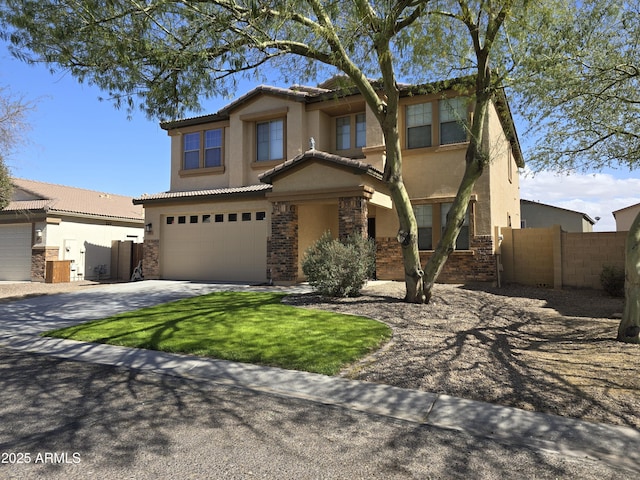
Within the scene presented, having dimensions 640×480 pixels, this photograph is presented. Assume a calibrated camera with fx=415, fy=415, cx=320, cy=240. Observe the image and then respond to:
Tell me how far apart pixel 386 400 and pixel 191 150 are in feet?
56.3

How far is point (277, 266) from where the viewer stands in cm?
1456

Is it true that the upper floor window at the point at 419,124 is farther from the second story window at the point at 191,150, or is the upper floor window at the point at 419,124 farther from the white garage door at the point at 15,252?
the white garage door at the point at 15,252

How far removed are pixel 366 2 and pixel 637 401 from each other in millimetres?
8062

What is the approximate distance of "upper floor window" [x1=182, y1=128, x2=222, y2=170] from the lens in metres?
18.8

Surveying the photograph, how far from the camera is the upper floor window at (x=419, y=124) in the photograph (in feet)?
49.8

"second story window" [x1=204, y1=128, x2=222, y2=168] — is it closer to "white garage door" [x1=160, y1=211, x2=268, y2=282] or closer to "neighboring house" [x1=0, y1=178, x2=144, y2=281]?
"white garage door" [x1=160, y1=211, x2=268, y2=282]

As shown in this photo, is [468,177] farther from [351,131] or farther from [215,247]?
[215,247]

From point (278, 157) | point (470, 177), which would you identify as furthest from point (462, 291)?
point (278, 157)

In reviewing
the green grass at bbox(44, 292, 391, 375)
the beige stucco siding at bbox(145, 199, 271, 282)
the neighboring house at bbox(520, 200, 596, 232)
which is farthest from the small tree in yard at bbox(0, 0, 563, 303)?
the neighboring house at bbox(520, 200, 596, 232)

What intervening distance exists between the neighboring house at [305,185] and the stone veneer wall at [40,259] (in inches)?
192

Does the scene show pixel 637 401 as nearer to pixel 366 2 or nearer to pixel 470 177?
pixel 470 177

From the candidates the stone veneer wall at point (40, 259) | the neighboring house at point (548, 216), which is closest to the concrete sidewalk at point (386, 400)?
the stone veneer wall at point (40, 259)

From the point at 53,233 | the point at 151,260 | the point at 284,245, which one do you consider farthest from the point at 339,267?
the point at 53,233

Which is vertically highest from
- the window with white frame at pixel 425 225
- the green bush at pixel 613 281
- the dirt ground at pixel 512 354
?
the window with white frame at pixel 425 225
